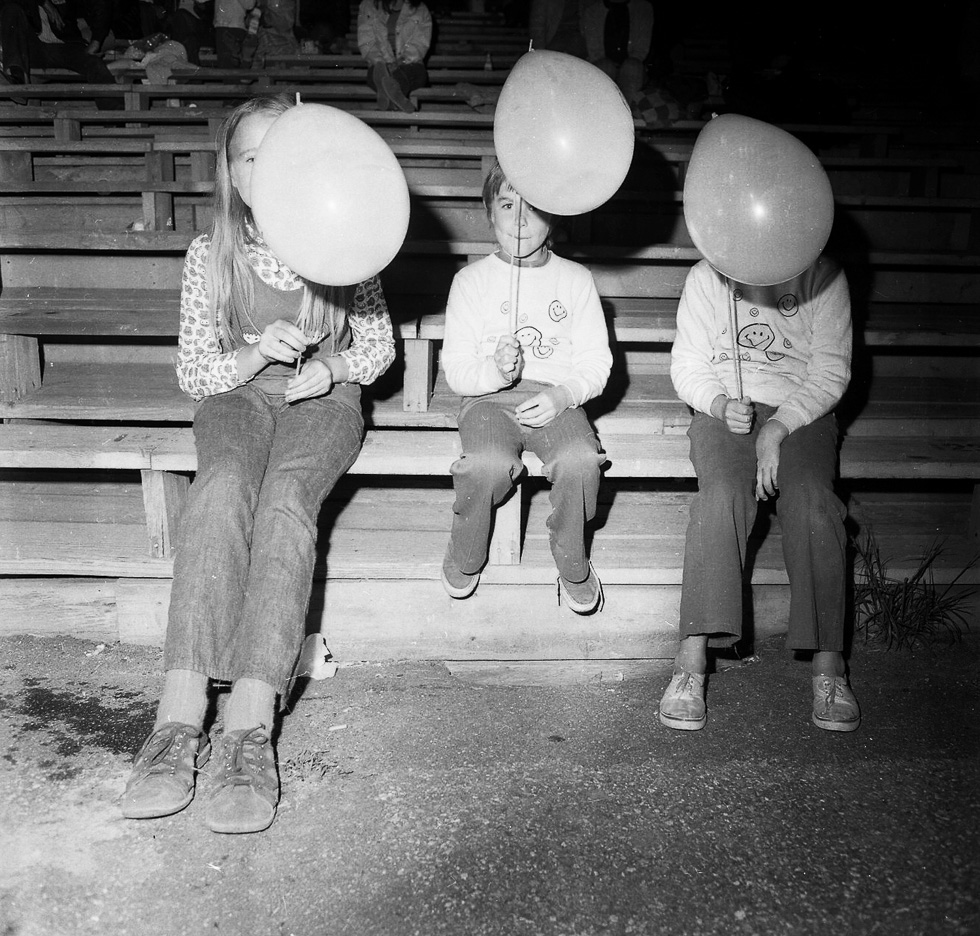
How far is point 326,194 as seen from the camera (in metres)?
1.74

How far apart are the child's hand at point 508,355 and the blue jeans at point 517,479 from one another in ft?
Answer: 0.45

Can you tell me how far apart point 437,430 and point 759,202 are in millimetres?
1332

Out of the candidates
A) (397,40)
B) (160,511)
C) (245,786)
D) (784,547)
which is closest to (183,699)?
(245,786)

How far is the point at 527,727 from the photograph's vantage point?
2000 mm

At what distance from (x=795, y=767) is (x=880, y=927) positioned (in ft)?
1.51

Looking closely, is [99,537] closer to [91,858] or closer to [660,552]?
[91,858]

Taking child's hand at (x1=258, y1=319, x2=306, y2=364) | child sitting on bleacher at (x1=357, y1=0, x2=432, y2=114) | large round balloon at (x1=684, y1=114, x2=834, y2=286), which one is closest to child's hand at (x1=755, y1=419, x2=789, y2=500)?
large round balloon at (x1=684, y1=114, x2=834, y2=286)

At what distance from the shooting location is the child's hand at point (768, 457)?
6.97 feet

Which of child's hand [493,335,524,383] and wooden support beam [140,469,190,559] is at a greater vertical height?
child's hand [493,335,524,383]

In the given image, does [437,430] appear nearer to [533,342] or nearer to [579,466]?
[533,342]

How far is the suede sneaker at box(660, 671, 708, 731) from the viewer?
198cm

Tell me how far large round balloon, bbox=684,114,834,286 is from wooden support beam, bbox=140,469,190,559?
4.98 ft

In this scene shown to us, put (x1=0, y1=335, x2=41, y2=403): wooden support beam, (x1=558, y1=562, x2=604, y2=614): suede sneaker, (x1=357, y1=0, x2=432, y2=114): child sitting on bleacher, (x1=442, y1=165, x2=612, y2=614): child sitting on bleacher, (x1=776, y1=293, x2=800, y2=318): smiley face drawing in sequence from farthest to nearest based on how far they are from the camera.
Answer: (x1=357, y1=0, x2=432, y2=114): child sitting on bleacher, (x1=0, y1=335, x2=41, y2=403): wooden support beam, (x1=776, y1=293, x2=800, y2=318): smiley face drawing, (x1=558, y1=562, x2=604, y2=614): suede sneaker, (x1=442, y1=165, x2=612, y2=614): child sitting on bleacher

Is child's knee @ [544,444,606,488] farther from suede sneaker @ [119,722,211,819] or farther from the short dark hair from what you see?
suede sneaker @ [119,722,211,819]
